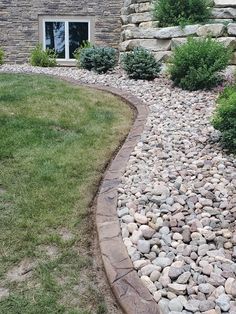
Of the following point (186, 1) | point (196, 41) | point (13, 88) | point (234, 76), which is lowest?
point (13, 88)

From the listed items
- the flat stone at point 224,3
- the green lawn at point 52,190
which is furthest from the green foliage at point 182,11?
the green lawn at point 52,190

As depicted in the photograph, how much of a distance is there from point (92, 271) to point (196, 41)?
5157 millimetres

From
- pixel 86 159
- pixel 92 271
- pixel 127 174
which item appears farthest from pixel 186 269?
pixel 86 159

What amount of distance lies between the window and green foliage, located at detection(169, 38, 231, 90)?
610cm

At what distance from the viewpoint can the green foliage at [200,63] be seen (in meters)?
6.10

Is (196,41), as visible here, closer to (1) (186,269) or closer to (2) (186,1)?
(2) (186,1)

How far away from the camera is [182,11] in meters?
8.21

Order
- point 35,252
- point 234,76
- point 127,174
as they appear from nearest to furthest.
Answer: point 35,252, point 127,174, point 234,76

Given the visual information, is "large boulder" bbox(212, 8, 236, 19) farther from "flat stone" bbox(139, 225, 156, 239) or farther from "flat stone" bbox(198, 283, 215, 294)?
"flat stone" bbox(198, 283, 215, 294)

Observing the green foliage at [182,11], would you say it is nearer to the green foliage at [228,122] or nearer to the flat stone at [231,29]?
the flat stone at [231,29]

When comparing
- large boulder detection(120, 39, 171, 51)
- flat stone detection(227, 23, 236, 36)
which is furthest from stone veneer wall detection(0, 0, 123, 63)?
flat stone detection(227, 23, 236, 36)

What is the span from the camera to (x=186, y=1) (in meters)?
8.13

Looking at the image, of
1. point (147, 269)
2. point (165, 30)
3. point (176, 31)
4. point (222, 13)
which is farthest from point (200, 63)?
point (147, 269)

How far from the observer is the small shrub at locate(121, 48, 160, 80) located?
713 cm
